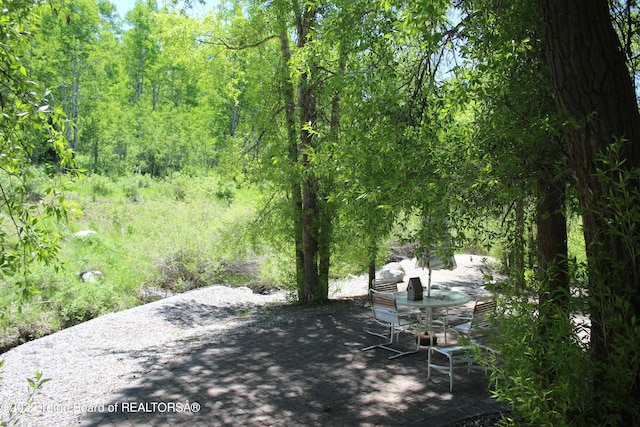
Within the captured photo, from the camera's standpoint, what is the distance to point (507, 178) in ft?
13.5

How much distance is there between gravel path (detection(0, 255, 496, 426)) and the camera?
18.7ft

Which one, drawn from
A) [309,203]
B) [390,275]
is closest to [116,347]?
[309,203]

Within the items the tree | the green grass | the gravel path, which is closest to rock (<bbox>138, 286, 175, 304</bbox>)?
the green grass

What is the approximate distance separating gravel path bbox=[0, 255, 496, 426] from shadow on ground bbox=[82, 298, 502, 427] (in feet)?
1.34

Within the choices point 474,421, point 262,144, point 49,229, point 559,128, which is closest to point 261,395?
point 474,421

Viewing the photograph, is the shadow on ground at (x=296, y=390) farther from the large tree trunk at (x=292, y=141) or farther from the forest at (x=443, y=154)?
the large tree trunk at (x=292, y=141)

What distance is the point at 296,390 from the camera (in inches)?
225

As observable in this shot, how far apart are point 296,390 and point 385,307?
192cm

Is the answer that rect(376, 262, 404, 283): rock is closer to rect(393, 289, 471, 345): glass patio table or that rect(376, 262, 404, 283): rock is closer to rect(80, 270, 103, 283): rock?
rect(393, 289, 471, 345): glass patio table

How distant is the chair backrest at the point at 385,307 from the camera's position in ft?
22.6

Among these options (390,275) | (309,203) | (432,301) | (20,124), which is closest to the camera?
(20,124)

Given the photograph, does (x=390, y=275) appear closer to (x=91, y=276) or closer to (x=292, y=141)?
(x=292, y=141)

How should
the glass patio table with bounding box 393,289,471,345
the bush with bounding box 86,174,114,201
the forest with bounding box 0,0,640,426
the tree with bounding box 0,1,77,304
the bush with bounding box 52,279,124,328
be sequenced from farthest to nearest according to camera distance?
the bush with bounding box 86,174,114,201 < the bush with bounding box 52,279,124,328 < the glass patio table with bounding box 393,289,471,345 < the forest with bounding box 0,0,640,426 < the tree with bounding box 0,1,77,304

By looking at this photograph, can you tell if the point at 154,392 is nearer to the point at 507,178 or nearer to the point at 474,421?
the point at 474,421
